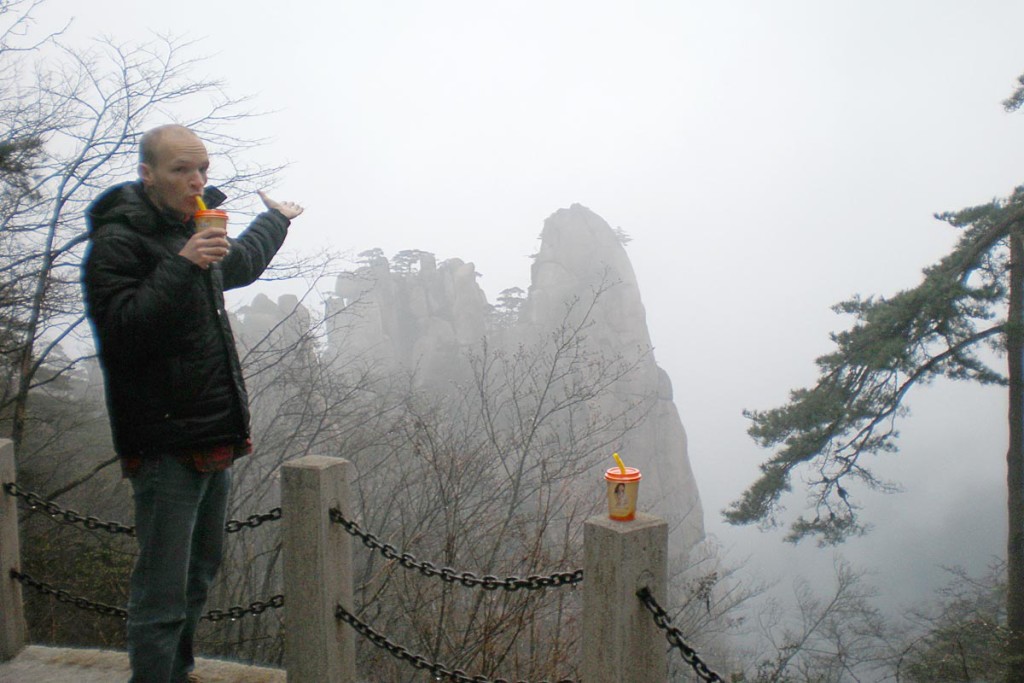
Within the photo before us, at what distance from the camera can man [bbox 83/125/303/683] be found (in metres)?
1.94

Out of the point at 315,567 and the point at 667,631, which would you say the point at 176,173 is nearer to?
the point at 315,567

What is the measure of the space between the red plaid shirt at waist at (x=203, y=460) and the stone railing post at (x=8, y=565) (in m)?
1.41

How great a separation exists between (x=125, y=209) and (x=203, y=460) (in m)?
0.70

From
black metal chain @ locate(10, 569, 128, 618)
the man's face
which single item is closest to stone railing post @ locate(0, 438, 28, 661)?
black metal chain @ locate(10, 569, 128, 618)

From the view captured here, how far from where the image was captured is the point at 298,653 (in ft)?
8.97

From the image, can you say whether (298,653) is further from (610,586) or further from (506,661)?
(506,661)

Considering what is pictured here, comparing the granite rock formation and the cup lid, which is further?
the granite rock formation

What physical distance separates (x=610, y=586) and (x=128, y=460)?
1.33m

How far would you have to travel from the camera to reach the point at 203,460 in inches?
83.2

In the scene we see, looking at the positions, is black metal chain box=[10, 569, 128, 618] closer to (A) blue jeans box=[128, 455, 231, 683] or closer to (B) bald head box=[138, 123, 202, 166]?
(A) blue jeans box=[128, 455, 231, 683]

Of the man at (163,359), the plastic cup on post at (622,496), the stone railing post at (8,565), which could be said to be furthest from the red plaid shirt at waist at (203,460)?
the stone railing post at (8,565)

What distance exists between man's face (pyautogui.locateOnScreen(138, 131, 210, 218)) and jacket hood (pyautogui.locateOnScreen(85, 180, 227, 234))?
0.03 m

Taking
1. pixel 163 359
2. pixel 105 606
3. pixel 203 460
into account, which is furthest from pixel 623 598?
pixel 105 606

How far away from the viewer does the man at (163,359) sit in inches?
76.4
